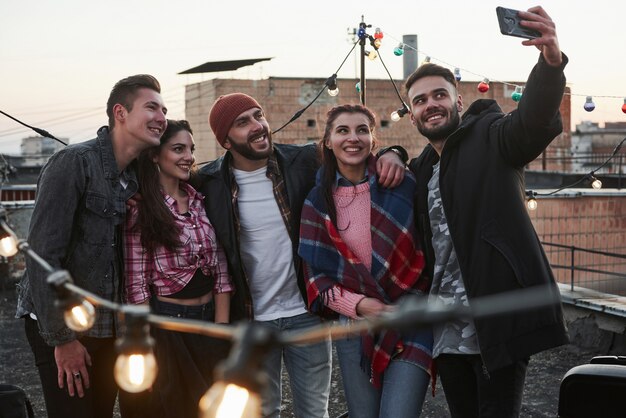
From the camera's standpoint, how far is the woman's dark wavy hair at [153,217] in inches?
114

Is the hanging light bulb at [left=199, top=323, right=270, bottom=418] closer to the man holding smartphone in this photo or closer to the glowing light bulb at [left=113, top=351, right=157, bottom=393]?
the glowing light bulb at [left=113, top=351, right=157, bottom=393]

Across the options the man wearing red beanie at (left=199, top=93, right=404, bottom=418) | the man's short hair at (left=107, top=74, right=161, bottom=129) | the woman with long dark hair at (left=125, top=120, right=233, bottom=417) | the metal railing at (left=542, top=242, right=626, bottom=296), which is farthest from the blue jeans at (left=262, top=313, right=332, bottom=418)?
the metal railing at (left=542, top=242, right=626, bottom=296)

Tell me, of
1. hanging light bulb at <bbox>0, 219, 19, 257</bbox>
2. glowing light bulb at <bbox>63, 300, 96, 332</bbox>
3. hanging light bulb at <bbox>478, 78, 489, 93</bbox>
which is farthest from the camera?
hanging light bulb at <bbox>478, 78, 489, 93</bbox>

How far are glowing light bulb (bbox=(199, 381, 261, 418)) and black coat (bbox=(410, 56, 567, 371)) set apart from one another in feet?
4.94

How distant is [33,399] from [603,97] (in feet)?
21.1

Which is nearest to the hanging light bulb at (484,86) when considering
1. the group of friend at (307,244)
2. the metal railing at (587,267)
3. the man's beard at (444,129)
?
the group of friend at (307,244)

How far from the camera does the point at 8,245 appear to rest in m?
2.01

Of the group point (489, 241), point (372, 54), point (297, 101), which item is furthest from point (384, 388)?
point (297, 101)

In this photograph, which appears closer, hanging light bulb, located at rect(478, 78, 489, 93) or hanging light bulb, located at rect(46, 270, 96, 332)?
hanging light bulb, located at rect(46, 270, 96, 332)

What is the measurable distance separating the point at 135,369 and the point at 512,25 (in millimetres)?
1546

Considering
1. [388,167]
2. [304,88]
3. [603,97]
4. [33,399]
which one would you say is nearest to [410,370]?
[388,167]

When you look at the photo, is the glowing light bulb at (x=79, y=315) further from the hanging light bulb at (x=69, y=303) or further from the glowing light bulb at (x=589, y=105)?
the glowing light bulb at (x=589, y=105)

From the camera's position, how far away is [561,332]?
2.42m

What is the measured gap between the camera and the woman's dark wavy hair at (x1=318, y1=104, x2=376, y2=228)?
9.39 feet
